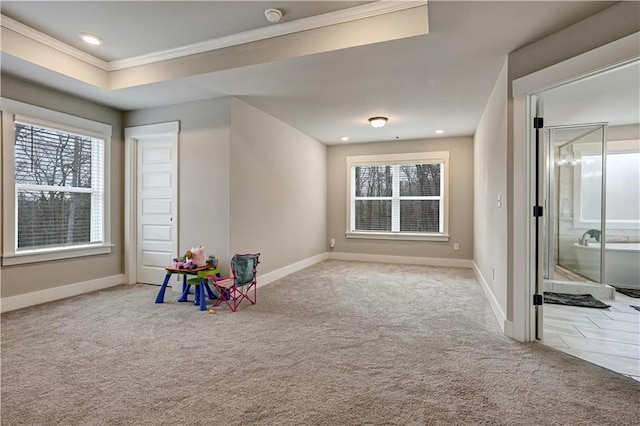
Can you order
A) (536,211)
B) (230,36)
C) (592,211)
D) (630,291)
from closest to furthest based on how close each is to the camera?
1. (536,211)
2. (230,36)
3. (630,291)
4. (592,211)

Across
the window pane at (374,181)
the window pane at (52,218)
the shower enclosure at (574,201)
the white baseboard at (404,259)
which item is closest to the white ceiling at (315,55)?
the window pane at (52,218)

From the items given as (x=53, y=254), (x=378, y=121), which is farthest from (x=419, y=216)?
(x=53, y=254)

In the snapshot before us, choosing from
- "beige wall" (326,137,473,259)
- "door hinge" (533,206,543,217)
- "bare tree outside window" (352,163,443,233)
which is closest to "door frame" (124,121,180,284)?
"beige wall" (326,137,473,259)

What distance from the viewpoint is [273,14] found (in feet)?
8.86

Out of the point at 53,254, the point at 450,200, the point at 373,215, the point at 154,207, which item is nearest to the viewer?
the point at 53,254

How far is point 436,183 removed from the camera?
21.2 feet

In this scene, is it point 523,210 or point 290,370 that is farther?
point 523,210

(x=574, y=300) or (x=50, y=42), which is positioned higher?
(x=50, y=42)

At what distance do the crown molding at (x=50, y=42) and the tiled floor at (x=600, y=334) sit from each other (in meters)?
5.22

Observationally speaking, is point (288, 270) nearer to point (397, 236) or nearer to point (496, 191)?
point (397, 236)

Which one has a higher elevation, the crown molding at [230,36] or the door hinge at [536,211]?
the crown molding at [230,36]

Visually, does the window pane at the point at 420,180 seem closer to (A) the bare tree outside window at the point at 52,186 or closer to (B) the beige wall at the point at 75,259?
(B) the beige wall at the point at 75,259

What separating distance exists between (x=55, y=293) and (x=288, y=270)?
302cm

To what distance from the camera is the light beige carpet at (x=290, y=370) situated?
172 cm
